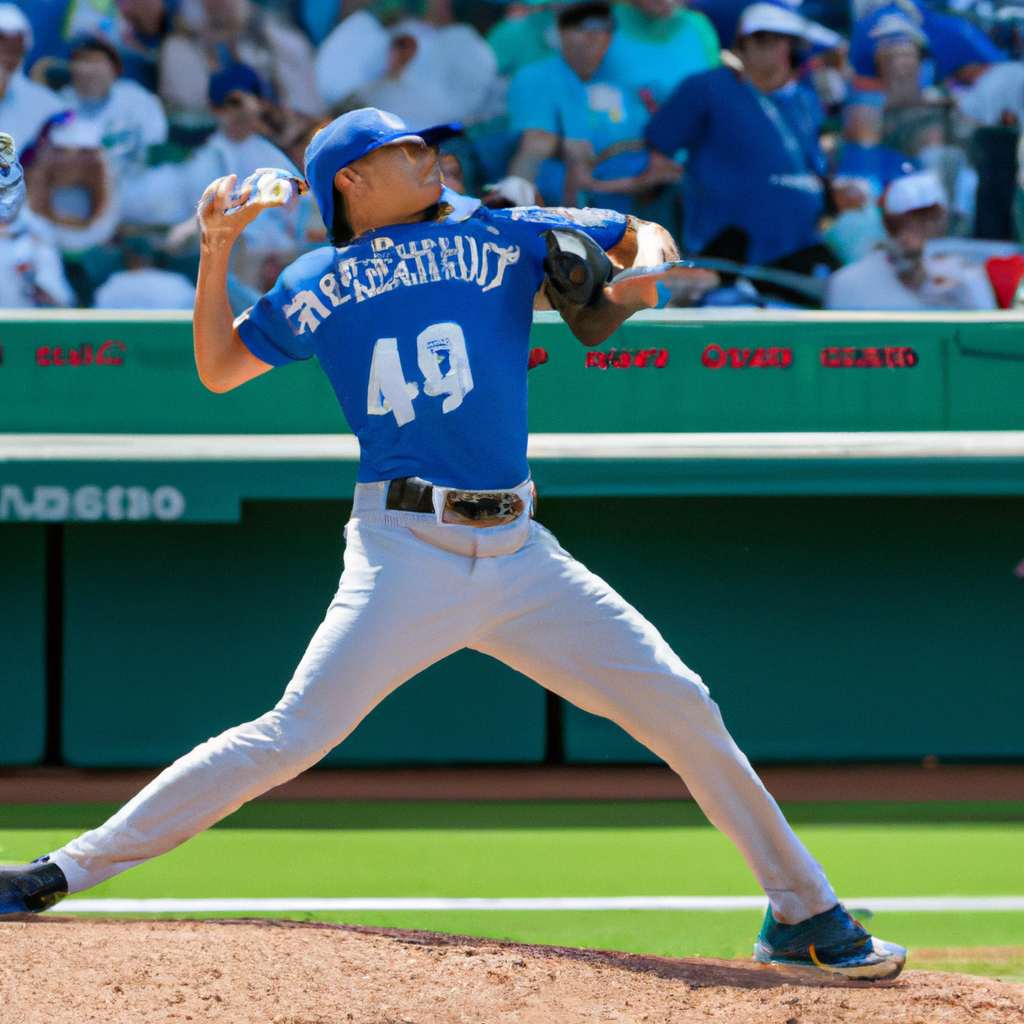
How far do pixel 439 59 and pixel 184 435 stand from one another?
2345 mm

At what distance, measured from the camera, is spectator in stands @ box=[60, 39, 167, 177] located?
5.82 metres

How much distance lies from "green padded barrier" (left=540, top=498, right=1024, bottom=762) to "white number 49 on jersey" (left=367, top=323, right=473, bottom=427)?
6.96ft

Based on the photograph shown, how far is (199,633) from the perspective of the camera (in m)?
4.60

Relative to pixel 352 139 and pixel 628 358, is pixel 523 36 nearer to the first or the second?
pixel 628 358

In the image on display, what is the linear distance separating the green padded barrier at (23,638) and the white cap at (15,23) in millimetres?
2477

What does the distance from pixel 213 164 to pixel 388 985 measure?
4162mm

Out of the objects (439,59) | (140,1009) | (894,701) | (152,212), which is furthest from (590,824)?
(439,59)

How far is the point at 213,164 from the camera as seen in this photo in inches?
229

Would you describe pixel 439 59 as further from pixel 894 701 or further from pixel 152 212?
pixel 894 701

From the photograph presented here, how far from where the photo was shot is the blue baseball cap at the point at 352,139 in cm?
259

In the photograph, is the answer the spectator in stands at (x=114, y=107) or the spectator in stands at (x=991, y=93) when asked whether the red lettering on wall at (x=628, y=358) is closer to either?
the spectator in stands at (x=114, y=107)

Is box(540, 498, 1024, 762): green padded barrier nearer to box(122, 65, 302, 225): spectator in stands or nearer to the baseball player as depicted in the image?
the baseball player

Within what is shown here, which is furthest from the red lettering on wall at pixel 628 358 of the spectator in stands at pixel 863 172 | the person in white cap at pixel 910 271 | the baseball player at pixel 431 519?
the baseball player at pixel 431 519

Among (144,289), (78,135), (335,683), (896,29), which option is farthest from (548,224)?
(896,29)
